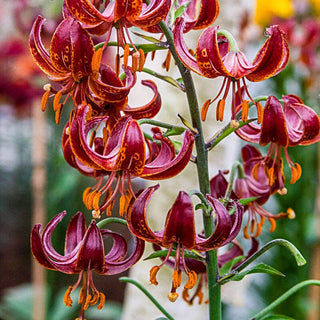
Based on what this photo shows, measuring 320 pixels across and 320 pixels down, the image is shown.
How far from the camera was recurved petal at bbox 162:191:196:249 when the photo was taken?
522 mm

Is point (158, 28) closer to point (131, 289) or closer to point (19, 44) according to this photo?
point (131, 289)

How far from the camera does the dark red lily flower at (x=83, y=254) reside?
1.87 feet

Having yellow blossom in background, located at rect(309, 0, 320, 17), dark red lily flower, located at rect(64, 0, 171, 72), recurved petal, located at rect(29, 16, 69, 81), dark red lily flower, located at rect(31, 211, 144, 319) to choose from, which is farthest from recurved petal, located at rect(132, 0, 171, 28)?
yellow blossom in background, located at rect(309, 0, 320, 17)

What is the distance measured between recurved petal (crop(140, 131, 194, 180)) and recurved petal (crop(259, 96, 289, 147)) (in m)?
0.10

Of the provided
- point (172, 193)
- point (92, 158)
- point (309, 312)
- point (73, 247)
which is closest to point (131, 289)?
point (172, 193)

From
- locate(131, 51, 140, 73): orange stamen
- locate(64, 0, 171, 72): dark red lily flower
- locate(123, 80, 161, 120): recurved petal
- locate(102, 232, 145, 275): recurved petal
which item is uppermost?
locate(64, 0, 171, 72): dark red lily flower

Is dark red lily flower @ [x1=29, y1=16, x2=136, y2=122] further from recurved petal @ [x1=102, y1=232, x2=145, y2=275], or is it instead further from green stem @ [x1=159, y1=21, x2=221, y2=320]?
recurved petal @ [x1=102, y1=232, x2=145, y2=275]

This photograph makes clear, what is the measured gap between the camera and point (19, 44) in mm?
2377

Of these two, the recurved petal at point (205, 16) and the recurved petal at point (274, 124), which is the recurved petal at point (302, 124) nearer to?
the recurved petal at point (274, 124)

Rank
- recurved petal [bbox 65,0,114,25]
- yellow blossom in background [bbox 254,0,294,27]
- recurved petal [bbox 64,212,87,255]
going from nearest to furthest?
recurved petal [bbox 65,0,114,25] → recurved petal [bbox 64,212,87,255] → yellow blossom in background [bbox 254,0,294,27]

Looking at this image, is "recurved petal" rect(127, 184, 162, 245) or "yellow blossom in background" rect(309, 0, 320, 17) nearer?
"recurved petal" rect(127, 184, 162, 245)

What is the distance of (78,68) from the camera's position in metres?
0.55

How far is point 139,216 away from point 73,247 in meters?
0.13

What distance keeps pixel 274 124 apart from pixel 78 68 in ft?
0.71
